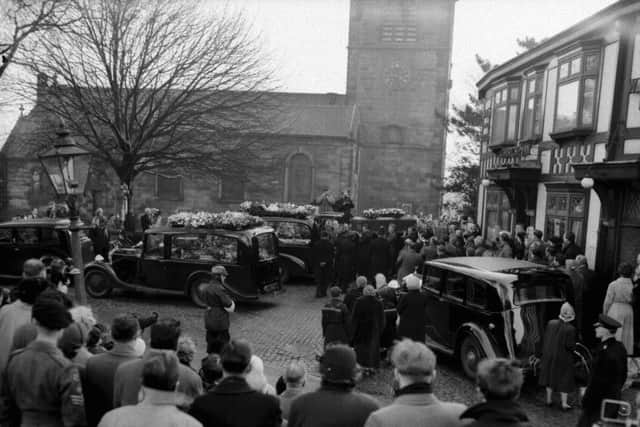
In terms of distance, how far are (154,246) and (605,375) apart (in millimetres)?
9914

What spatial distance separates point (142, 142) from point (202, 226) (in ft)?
26.7

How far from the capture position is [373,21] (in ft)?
131

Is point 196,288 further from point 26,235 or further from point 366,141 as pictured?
point 366,141

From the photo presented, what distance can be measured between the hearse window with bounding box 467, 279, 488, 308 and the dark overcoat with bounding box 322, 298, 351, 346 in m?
1.89

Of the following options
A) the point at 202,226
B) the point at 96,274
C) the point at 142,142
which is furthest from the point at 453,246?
the point at 142,142

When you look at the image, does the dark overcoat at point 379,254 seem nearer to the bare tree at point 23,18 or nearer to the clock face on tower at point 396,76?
the bare tree at point 23,18

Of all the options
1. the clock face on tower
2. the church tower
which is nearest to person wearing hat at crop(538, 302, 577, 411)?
the church tower

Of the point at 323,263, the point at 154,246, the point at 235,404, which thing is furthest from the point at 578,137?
the point at 235,404

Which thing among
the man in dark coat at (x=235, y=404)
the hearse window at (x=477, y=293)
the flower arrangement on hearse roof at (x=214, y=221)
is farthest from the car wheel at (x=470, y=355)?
the flower arrangement on hearse roof at (x=214, y=221)

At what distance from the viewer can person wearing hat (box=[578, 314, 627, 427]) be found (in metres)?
5.84

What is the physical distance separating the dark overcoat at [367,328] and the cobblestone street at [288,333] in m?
0.35

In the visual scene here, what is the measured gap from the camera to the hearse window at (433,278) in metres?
9.21

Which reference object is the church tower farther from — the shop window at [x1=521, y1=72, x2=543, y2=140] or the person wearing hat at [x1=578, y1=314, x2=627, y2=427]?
the person wearing hat at [x1=578, y1=314, x2=627, y2=427]

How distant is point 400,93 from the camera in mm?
40438
